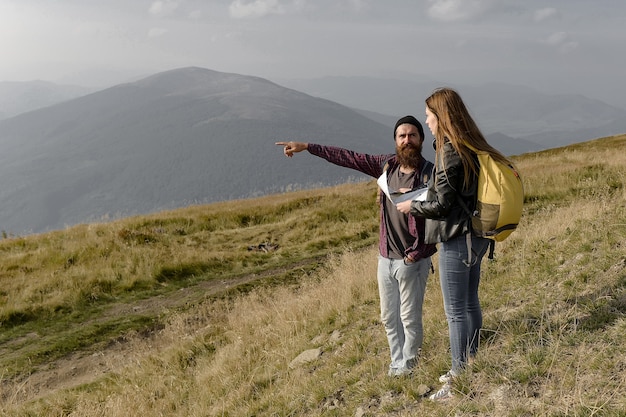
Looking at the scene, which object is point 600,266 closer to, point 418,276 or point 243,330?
point 418,276

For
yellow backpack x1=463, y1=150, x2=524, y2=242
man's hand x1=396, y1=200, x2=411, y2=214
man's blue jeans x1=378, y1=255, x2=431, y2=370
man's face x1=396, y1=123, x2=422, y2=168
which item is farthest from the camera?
man's blue jeans x1=378, y1=255, x2=431, y2=370

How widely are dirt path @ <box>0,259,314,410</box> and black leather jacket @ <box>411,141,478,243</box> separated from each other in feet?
21.3

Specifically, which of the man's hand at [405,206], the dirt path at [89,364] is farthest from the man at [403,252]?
the dirt path at [89,364]

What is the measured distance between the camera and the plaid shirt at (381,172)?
4.30 metres

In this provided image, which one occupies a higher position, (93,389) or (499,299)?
(499,299)

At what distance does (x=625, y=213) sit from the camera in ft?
24.3

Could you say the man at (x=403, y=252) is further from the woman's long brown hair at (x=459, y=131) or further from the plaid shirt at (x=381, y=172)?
the woman's long brown hair at (x=459, y=131)

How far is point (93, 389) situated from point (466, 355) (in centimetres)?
633

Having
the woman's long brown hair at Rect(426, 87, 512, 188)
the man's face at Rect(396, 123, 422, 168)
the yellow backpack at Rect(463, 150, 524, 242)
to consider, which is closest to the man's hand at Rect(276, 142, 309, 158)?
the man's face at Rect(396, 123, 422, 168)

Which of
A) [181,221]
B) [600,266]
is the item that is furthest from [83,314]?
[600,266]

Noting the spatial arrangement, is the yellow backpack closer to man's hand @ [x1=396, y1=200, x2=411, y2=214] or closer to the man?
man's hand @ [x1=396, y1=200, x2=411, y2=214]

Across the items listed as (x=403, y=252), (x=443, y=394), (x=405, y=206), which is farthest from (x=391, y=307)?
(x=405, y=206)

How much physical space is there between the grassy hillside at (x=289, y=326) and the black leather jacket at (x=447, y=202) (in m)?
1.15

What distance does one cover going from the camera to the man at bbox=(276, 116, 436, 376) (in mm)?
4305
